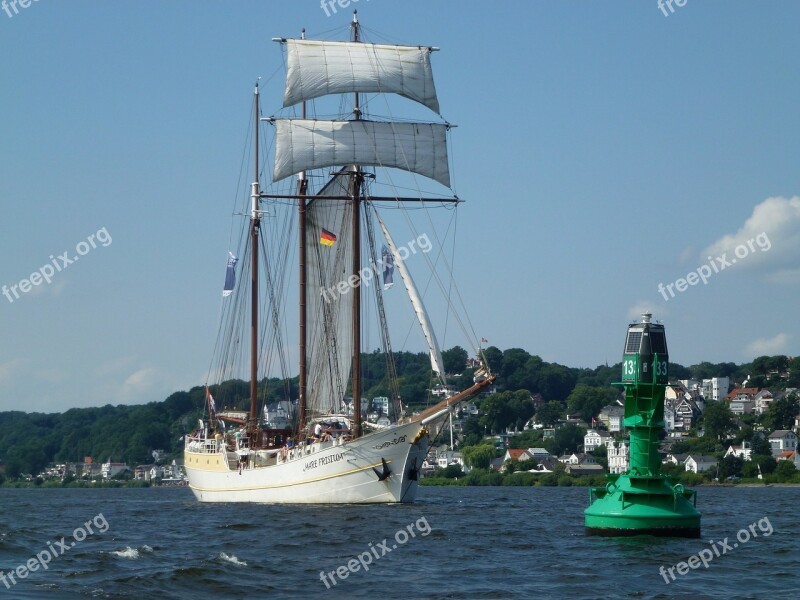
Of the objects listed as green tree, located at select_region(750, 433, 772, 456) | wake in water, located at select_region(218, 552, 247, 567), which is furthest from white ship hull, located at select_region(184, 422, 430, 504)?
green tree, located at select_region(750, 433, 772, 456)

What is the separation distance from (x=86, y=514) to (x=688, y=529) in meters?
43.1

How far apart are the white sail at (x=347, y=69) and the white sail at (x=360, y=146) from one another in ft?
6.48

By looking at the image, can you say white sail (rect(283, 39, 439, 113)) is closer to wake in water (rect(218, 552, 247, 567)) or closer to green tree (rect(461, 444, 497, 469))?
wake in water (rect(218, 552, 247, 567))

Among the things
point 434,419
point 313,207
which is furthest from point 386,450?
point 313,207

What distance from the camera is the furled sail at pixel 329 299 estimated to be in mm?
76250

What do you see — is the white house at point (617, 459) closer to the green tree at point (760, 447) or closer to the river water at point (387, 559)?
the green tree at point (760, 447)

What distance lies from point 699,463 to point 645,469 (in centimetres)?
10864

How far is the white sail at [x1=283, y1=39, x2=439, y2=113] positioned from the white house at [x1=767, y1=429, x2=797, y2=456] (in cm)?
10248

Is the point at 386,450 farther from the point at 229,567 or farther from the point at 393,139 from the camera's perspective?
the point at 229,567

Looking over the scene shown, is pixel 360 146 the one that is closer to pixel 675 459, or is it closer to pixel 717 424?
pixel 675 459

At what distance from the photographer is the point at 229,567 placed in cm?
3844

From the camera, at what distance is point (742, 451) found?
155125mm

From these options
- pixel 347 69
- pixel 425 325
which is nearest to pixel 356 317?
pixel 425 325

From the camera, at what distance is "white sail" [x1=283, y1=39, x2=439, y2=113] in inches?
2995
